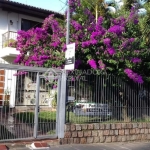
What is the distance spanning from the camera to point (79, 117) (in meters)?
9.64

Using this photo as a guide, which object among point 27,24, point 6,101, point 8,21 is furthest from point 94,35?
point 27,24

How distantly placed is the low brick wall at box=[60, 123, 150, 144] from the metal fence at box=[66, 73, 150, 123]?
10.3 inches

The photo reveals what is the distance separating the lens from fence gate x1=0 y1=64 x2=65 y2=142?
8250 millimetres

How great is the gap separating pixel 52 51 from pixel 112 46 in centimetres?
245

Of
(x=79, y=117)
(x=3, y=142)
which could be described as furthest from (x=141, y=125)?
(x=3, y=142)

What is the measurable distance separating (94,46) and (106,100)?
2240 mm

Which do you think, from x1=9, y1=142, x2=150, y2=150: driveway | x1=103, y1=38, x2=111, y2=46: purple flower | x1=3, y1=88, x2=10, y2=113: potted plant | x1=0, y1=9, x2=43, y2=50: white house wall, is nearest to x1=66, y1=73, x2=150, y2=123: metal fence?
x1=9, y1=142, x2=150, y2=150: driveway

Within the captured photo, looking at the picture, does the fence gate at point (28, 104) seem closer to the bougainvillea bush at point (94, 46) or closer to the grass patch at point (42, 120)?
the grass patch at point (42, 120)

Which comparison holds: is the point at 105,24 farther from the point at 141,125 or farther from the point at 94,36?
the point at 141,125

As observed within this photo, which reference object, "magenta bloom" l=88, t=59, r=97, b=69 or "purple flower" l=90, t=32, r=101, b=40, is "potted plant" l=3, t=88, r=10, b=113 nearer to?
"magenta bloom" l=88, t=59, r=97, b=69

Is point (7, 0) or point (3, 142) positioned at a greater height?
point (7, 0)

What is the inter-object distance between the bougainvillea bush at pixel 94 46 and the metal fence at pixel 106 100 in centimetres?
51

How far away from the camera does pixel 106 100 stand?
10180mm

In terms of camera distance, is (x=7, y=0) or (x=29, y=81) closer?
(x=29, y=81)
